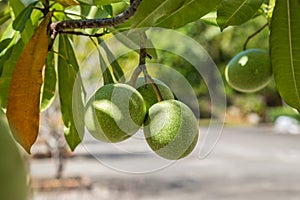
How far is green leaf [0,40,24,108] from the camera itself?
83cm

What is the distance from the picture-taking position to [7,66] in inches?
32.6

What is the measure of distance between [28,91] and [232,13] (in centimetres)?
31

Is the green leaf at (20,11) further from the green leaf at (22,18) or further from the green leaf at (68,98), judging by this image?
the green leaf at (68,98)

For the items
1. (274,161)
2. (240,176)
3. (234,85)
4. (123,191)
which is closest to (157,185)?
(123,191)

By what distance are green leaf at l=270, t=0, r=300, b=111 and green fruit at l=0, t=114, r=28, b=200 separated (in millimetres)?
585

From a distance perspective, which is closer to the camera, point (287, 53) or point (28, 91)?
point (28, 91)

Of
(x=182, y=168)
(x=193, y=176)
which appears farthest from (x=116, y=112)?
(x=182, y=168)

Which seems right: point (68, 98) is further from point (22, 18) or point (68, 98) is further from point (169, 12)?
point (169, 12)

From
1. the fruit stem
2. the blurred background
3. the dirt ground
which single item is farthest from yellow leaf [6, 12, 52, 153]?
the dirt ground

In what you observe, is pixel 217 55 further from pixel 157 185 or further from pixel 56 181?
pixel 56 181

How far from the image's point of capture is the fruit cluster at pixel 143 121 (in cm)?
74

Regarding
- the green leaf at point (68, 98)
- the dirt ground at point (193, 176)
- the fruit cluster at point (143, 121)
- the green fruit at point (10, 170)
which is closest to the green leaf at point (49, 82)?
the green leaf at point (68, 98)

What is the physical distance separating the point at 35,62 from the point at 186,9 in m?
0.22

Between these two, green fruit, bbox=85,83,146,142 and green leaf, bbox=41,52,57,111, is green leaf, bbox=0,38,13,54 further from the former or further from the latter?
green fruit, bbox=85,83,146,142
